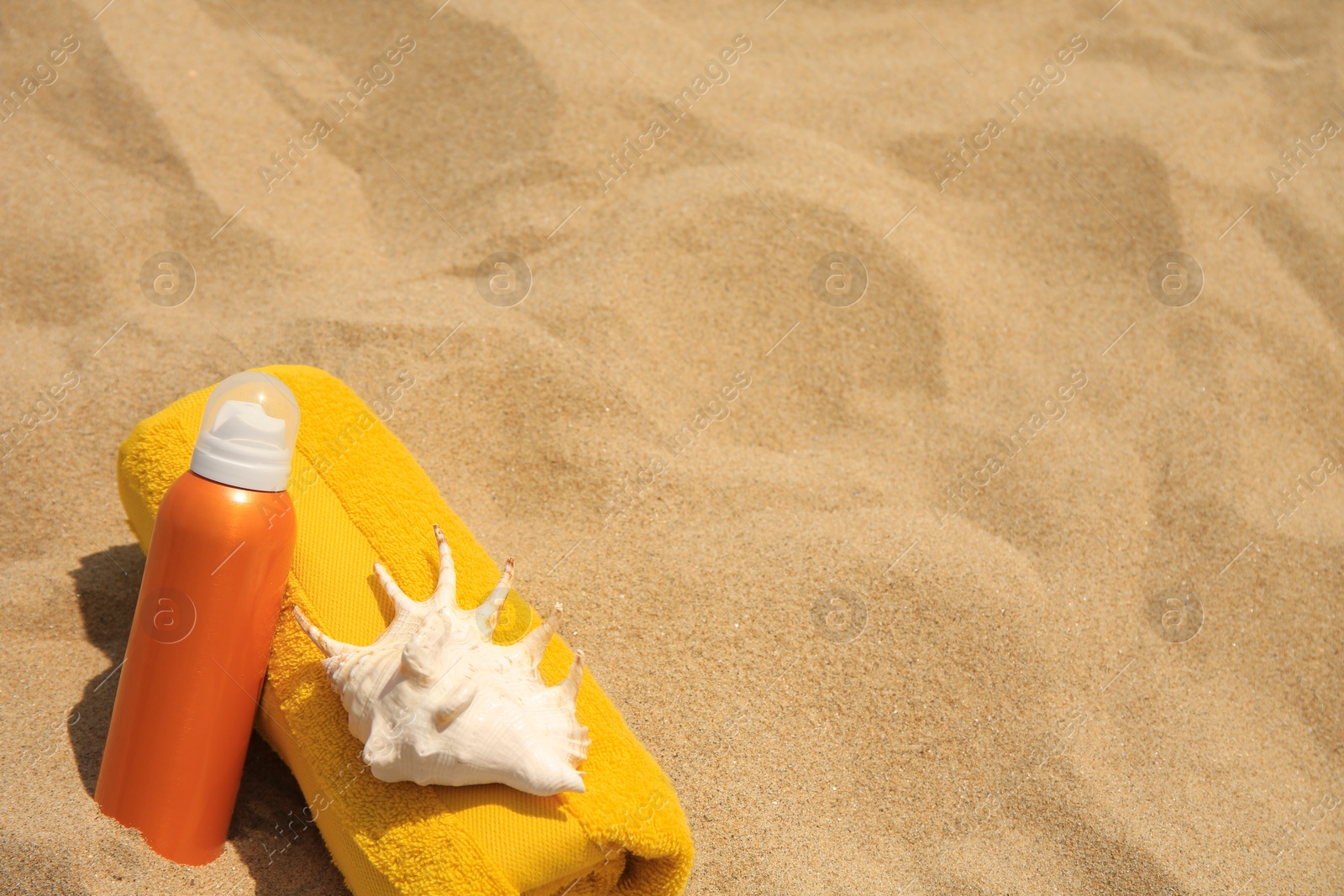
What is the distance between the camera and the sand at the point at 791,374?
2.32 meters

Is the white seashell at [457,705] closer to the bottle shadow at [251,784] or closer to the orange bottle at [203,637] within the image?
the orange bottle at [203,637]

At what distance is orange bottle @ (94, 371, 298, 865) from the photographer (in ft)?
5.82

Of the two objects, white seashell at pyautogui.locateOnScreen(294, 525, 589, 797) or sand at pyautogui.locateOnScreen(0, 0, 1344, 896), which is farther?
sand at pyautogui.locateOnScreen(0, 0, 1344, 896)

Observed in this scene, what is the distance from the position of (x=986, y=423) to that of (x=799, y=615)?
1102 millimetres

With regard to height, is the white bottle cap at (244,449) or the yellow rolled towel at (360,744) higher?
the white bottle cap at (244,449)

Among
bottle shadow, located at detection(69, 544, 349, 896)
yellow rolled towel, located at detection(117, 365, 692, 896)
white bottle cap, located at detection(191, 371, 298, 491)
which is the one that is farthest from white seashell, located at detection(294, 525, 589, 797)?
bottle shadow, located at detection(69, 544, 349, 896)

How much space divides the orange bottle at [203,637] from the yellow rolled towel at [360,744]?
0.10 m

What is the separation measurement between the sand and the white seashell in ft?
1.76

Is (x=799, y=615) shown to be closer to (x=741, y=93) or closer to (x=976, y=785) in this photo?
(x=976, y=785)

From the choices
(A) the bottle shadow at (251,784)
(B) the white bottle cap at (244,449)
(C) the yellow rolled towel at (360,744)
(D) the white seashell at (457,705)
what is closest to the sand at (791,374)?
(A) the bottle shadow at (251,784)

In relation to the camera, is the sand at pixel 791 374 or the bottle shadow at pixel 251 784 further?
the sand at pixel 791 374

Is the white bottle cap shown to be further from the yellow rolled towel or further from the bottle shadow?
the bottle shadow

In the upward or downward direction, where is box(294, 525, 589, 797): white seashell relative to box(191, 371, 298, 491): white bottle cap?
downward

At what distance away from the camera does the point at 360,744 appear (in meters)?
1.81
